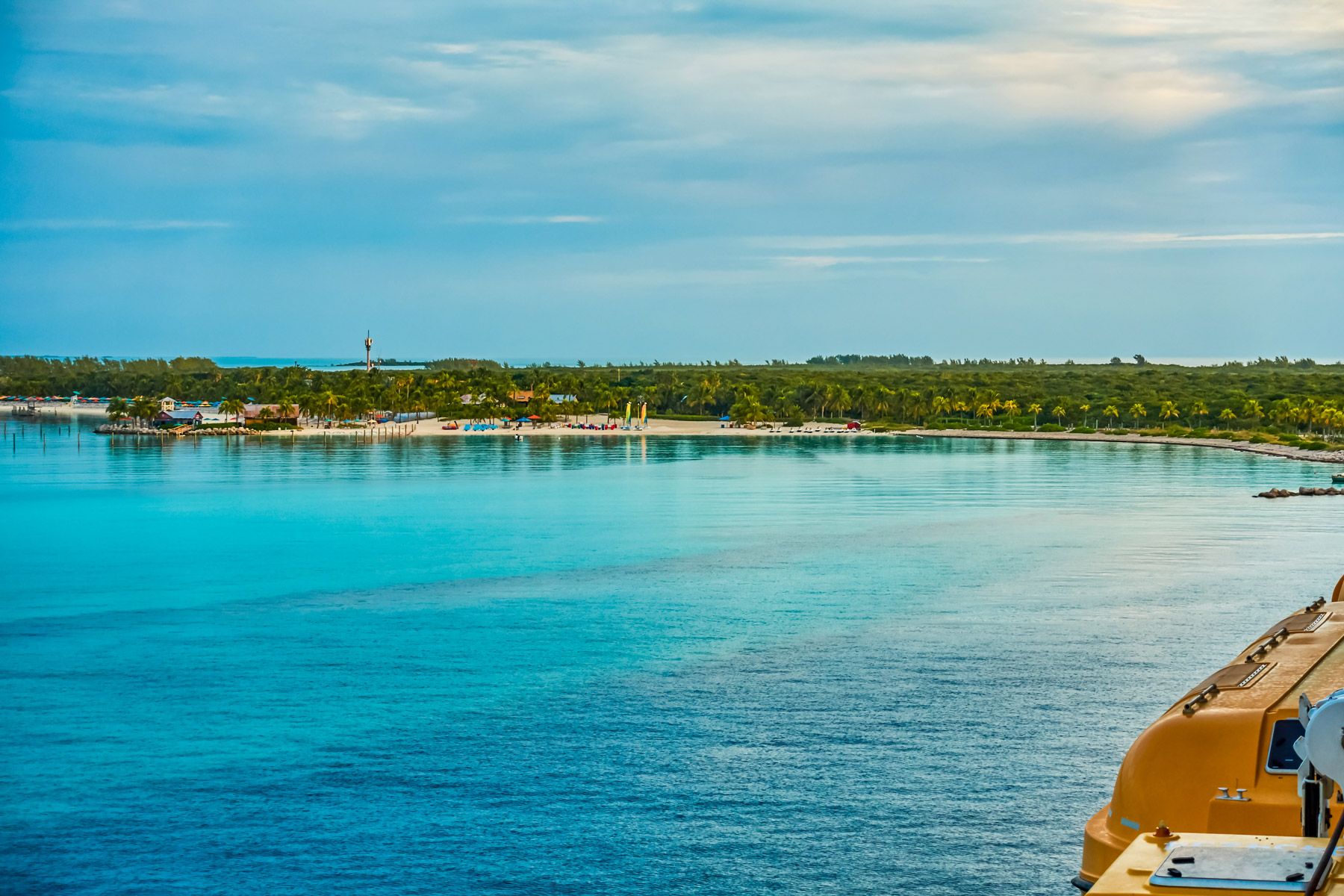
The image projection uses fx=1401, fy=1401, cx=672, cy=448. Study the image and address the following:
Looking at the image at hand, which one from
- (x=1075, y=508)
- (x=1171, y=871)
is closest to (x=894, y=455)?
(x=1075, y=508)

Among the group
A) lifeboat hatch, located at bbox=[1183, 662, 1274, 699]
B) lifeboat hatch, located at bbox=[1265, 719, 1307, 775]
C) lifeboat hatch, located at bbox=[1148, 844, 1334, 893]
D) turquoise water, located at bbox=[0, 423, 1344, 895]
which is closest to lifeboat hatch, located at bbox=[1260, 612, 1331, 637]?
lifeboat hatch, located at bbox=[1183, 662, 1274, 699]

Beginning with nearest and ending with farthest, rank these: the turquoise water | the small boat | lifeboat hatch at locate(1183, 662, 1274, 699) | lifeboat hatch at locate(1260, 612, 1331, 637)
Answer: the small boat, lifeboat hatch at locate(1183, 662, 1274, 699), lifeboat hatch at locate(1260, 612, 1331, 637), the turquoise water

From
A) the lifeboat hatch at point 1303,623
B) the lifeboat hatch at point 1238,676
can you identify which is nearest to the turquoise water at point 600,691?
the lifeboat hatch at point 1303,623

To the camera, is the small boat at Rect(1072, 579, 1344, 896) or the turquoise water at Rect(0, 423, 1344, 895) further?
the turquoise water at Rect(0, 423, 1344, 895)

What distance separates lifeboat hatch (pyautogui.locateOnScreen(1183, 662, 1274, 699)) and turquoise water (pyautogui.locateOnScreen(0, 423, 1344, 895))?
7361mm

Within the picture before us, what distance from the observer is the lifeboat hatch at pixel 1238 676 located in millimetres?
16219

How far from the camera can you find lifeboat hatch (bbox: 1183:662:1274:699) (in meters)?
16.2

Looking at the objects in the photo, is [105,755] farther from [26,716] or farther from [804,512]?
[804,512]

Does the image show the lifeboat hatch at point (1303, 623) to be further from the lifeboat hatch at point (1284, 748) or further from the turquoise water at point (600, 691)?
the lifeboat hatch at point (1284, 748)

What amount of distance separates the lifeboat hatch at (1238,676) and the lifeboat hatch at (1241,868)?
19.4 feet

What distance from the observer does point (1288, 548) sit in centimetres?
7462

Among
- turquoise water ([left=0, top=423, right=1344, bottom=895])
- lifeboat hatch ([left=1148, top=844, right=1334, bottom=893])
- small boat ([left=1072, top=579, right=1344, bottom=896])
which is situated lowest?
turquoise water ([left=0, top=423, right=1344, bottom=895])

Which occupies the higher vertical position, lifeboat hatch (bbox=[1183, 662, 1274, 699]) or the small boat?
lifeboat hatch (bbox=[1183, 662, 1274, 699])

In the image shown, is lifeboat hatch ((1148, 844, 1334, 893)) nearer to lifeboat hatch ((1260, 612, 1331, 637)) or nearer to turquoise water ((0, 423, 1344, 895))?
lifeboat hatch ((1260, 612, 1331, 637))
